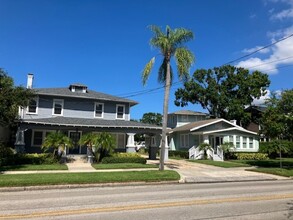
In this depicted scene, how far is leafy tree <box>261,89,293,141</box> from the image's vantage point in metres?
22.0

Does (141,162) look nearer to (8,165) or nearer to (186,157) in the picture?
(8,165)

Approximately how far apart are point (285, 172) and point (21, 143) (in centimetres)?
1978

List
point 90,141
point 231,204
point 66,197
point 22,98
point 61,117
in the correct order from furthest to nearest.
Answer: point 61,117 < point 90,141 < point 22,98 < point 66,197 < point 231,204

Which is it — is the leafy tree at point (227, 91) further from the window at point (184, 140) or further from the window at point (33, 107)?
the window at point (33, 107)

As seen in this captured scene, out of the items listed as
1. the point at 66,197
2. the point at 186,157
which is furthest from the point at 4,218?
the point at 186,157

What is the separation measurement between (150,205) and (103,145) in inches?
569

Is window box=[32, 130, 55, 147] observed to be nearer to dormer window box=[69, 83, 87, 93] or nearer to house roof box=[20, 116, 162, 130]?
house roof box=[20, 116, 162, 130]

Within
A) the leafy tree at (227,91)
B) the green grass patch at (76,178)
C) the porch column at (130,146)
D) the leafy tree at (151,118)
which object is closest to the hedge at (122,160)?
the porch column at (130,146)

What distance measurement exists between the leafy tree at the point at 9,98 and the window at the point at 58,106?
1059 centimetres

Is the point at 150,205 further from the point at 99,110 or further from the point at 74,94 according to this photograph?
Answer: the point at 74,94

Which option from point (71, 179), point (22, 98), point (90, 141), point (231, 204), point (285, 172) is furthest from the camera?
point (90, 141)

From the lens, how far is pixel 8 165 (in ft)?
67.6

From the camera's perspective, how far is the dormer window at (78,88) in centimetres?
3210

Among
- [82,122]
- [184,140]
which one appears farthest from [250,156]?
[82,122]
